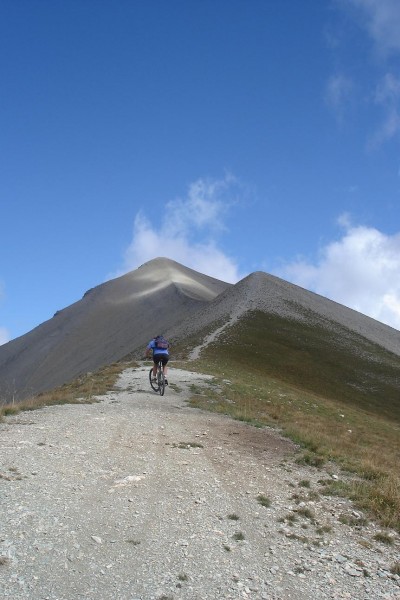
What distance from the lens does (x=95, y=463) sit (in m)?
11.0

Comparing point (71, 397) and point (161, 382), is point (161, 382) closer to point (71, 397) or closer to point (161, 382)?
point (161, 382)

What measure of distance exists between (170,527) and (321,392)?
148 ft

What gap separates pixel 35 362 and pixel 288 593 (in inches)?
5289

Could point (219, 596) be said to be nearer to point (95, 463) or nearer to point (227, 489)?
point (227, 489)

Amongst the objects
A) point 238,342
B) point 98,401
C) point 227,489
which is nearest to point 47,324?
point 238,342

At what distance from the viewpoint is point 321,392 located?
50656 millimetres

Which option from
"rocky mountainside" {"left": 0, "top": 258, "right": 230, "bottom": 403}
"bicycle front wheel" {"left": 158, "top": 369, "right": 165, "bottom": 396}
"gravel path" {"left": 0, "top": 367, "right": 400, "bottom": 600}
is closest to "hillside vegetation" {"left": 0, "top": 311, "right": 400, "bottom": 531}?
"gravel path" {"left": 0, "top": 367, "right": 400, "bottom": 600}

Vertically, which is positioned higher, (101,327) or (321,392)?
(101,327)

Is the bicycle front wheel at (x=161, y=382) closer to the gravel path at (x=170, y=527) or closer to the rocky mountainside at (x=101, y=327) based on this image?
the gravel path at (x=170, y=527)

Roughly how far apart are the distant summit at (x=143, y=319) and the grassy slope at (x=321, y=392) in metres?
5.76

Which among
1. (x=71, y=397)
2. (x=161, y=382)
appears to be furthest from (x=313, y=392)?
(x=71, y=397)

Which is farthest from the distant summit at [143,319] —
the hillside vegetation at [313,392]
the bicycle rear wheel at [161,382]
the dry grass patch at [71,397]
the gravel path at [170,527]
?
the gravel path at [170,527]

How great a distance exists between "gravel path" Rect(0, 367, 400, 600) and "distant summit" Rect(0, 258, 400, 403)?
164ft

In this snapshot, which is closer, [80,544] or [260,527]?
[80,544]
